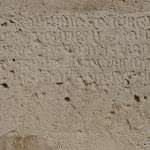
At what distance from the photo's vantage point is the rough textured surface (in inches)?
66.7

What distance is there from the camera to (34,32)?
169 centimetres

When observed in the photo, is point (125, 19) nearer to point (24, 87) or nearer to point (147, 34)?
point (147, 34)

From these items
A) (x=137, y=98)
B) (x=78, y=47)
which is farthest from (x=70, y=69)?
(x=137, y=98)

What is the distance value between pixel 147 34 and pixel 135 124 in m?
0.50

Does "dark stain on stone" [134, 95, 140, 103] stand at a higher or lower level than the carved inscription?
lower

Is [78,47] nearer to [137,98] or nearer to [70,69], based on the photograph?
[70,69]

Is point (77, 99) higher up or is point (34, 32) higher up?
point (34, 32)

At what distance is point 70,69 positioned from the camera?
1.71 meters

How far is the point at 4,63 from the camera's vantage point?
5.57 ft

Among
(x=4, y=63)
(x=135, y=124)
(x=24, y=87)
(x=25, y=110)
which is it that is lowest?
(x=135, y=124)

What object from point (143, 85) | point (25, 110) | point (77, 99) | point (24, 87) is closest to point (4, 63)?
point (24, 87)

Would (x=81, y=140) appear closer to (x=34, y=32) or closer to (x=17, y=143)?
(x=17, y=143)

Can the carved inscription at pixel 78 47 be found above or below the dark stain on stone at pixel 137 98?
above

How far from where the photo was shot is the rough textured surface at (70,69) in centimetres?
170
